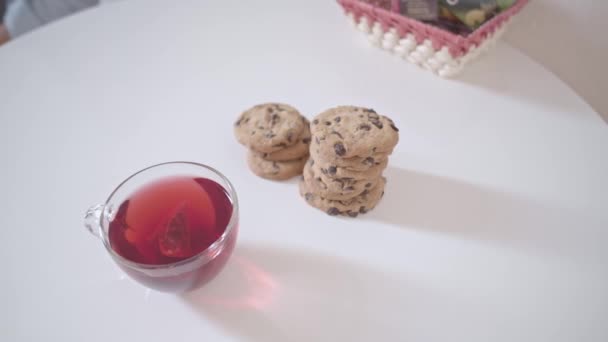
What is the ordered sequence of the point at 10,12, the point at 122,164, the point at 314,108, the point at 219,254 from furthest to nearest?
1. the point at 10,12
2. the point at 314,108
3. the point at 122,164
4. the point at 219,254

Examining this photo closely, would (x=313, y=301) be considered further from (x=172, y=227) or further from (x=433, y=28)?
(x=433, y=28)

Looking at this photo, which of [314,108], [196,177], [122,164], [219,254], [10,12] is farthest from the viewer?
[10,12]

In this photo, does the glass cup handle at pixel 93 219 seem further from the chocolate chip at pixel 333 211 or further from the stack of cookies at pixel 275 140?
the chocolate chip at pixel 333 211

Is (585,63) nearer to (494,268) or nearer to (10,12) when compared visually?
(494,268)

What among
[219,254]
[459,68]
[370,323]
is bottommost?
[370,323]

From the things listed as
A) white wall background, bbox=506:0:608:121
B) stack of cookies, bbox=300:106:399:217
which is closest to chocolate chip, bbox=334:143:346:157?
stack of cookies, bbox=300:106:399:217

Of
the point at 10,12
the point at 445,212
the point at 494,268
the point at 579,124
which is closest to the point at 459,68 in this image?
the point at 579,124

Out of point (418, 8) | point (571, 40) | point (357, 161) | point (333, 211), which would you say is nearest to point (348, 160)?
point (357, 161)

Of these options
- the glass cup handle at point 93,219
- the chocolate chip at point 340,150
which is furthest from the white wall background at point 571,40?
the glass cup handle at point 93,219
